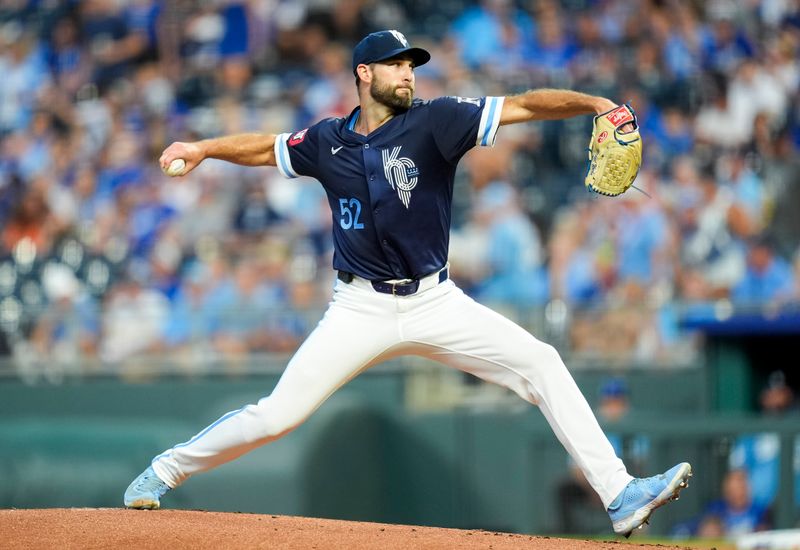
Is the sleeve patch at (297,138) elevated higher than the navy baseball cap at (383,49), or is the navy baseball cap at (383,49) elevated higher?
the navy baseball cap at (383,49)

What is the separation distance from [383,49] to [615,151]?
1.00 meters

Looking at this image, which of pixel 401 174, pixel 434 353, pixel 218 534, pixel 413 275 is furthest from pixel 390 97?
pixel 218 534

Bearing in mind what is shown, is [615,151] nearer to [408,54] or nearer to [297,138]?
[408,54]

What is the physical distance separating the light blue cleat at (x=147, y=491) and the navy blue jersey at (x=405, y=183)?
1180 mm

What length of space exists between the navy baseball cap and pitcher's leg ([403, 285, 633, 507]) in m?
0.94

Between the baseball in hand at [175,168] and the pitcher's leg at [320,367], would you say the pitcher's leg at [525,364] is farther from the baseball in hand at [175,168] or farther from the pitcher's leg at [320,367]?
the baseball in hand at [175,168]

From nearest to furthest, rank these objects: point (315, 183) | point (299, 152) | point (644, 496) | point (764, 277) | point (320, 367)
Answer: point (644, 496), point (320, 367), point (299, 152), point (764, 277), point (315, 183)

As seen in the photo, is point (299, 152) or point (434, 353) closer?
point (434, 353)

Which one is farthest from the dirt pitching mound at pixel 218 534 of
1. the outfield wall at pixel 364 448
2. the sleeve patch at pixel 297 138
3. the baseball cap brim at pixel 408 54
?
the outfield wall at pixel 364 448

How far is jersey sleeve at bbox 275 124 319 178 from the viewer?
16.6 ft

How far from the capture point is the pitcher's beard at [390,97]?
492 centimetres

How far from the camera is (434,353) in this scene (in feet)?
16.1

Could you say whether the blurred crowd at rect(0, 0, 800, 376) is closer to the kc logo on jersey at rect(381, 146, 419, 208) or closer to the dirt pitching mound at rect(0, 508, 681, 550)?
the dirt pitching mound at rect(0, 508, 681, 550)

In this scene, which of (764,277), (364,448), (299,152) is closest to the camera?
(299,152)
